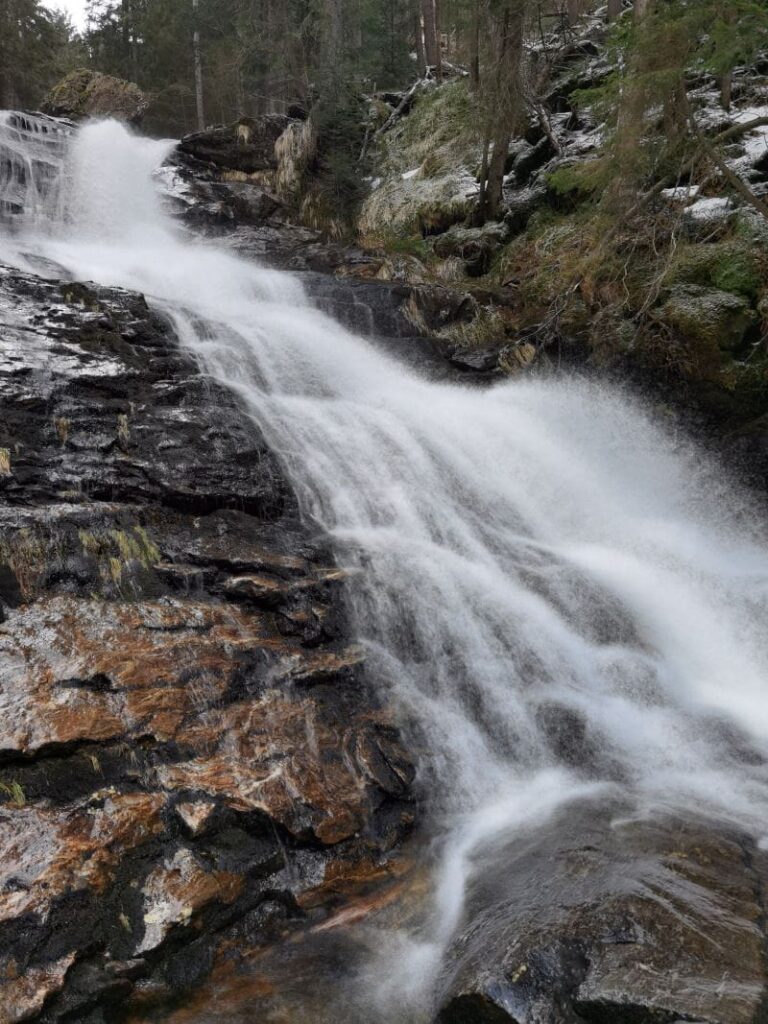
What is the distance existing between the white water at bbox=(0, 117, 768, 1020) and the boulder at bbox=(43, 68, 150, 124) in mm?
11361

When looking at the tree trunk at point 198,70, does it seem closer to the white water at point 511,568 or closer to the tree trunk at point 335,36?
the tree trunk at point 335,36

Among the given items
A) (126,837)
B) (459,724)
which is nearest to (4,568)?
(126,837)

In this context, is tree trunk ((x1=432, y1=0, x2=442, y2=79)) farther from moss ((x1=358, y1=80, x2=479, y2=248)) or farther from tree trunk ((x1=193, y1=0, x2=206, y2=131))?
tree trunk ((x1=193, y1=0, x2=206, y2=131))

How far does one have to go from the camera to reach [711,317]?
948 centimetres

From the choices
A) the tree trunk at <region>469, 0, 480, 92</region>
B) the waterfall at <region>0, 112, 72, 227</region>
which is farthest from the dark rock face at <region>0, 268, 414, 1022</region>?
the tree trunk at <region>469, 0, 480, 92</region>

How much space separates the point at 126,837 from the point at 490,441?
709 centimetres

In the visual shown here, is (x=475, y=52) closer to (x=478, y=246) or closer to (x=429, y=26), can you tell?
(x=478, y=246)

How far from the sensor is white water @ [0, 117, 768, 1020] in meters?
4.97

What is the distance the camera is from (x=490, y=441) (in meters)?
9.52

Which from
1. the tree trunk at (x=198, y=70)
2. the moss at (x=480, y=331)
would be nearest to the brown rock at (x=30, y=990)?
the moss at (x=480, y=331)

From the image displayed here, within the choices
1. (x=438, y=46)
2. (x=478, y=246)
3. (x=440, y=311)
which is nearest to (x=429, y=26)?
(x=438, y=46)

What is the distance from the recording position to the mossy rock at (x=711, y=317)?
9398 millimetres

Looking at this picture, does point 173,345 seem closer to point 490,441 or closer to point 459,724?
point 490,441

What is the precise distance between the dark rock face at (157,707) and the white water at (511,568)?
57 cm
